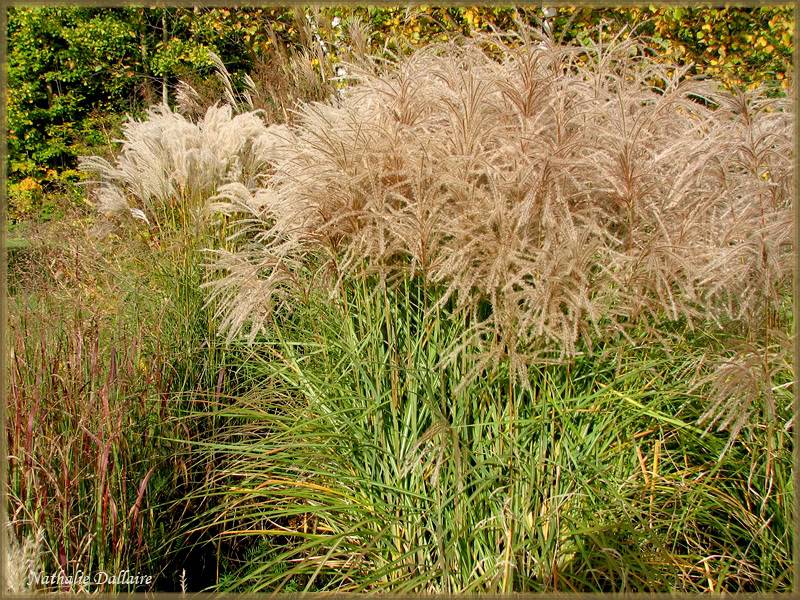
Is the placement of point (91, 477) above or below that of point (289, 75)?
below

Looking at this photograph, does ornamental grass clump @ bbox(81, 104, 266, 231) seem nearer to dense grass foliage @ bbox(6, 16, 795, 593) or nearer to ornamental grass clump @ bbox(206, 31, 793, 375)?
dense grass foliage @ bbox(6, 16, 795, 593)

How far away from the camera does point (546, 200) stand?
2.37 metres

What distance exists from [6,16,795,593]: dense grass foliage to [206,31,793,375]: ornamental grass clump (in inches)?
0.6

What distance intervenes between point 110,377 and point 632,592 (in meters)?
2.06

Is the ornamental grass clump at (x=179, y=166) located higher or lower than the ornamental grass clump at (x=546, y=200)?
higher

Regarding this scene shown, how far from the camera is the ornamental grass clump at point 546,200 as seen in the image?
7.77 feet

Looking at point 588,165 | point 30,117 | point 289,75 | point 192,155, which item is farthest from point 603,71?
point 30,117

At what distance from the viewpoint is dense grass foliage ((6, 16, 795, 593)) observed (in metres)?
2.39

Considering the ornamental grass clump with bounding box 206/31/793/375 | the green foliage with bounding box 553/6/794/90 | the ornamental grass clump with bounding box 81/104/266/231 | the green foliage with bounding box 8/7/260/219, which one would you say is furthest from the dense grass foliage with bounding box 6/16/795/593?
the green foliage with bounding box 8/7/260/219

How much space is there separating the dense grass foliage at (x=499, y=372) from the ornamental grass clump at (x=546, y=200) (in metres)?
0.01

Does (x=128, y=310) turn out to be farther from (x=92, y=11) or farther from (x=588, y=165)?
(x=92, y=11)

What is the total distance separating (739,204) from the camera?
2.61m
